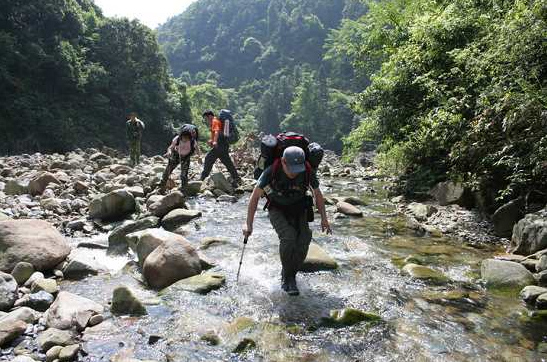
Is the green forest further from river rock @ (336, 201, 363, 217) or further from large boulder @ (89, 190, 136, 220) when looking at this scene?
large boulder @ (89, 190, 136, 220)

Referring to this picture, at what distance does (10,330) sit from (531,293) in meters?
5.81

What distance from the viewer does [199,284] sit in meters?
5.54

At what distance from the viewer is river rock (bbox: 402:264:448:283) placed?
6078 millimetres

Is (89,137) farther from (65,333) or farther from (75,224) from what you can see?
(65,333)

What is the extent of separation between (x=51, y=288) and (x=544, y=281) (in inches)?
247

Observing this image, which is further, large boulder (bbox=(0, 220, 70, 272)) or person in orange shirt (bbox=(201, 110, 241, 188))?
person in orange shirt (bbox=(201, 110, 241, 188))

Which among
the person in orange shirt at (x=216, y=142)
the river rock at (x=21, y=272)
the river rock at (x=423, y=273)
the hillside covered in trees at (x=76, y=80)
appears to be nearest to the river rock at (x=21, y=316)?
the river rock at (x=21, y=272)

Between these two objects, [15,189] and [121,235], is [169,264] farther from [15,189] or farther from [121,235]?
[15,189]

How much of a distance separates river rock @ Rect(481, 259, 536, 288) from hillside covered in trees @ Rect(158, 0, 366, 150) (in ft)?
205

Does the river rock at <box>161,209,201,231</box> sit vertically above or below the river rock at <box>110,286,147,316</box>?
above

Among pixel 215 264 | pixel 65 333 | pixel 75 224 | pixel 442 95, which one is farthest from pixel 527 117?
pixel 75 224

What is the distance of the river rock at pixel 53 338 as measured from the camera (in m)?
3.89

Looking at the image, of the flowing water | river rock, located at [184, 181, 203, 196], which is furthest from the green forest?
river rock, located at [184, 181, 203, 196]

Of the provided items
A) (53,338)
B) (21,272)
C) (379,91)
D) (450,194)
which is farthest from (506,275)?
(379,91)
